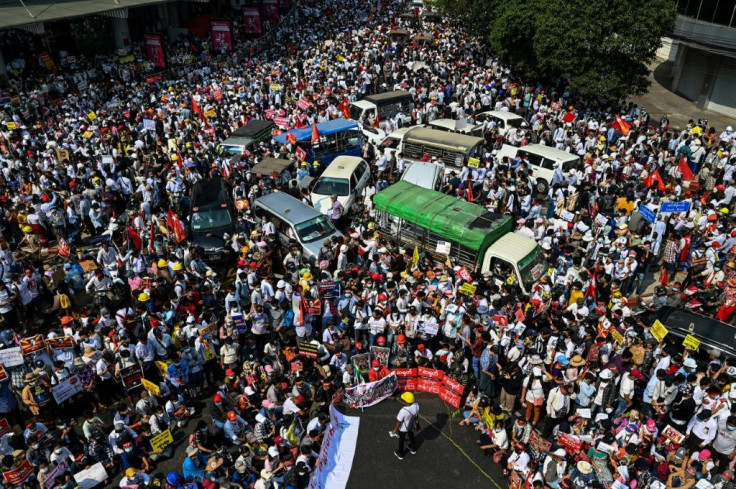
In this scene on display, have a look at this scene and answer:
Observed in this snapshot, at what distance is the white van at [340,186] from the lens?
17.8 m

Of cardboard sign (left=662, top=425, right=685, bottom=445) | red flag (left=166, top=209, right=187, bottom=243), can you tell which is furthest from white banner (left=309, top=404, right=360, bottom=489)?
red flag (left=166, top=209, right=187, bottom=243)

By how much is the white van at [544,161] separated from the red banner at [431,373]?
1087 cm

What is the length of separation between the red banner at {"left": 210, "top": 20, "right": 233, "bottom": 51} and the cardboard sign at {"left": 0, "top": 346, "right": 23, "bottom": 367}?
97.8 feet

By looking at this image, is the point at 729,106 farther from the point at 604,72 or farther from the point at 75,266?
the point at 75,266

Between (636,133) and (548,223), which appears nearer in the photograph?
(548,223)

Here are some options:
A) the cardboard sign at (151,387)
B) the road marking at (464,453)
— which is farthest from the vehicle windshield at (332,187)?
the cardboard sign at (151,387)

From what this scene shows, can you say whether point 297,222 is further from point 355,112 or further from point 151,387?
point 355,112

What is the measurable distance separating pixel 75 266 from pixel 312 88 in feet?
60.6

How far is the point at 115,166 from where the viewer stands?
19625mm

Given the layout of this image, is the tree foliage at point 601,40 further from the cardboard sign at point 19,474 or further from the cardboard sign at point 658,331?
the cardboard sign at point 19,474

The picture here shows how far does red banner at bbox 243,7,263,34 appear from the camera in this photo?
40.9 m

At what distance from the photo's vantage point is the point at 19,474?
354 inches

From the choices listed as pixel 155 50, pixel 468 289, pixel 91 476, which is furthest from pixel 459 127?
pixel 155 50

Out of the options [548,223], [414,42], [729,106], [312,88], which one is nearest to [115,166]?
[312,88]
